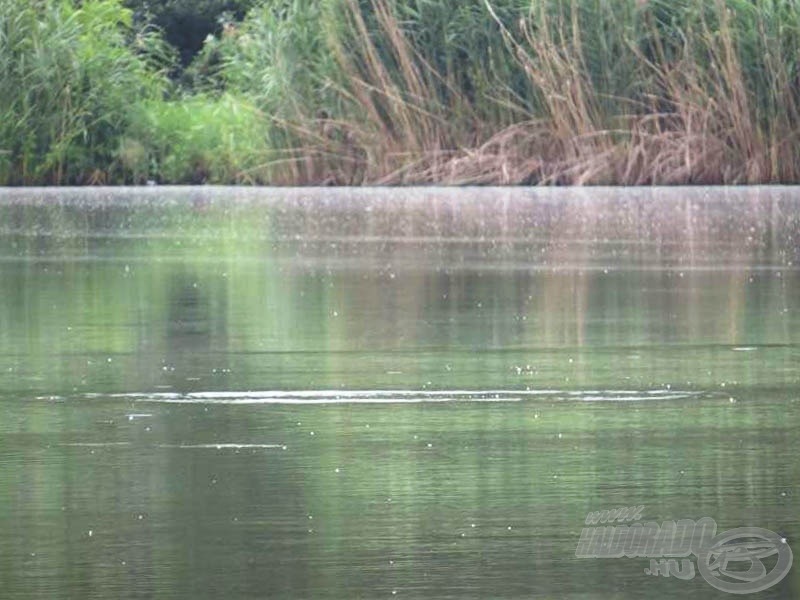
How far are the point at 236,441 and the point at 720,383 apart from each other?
2.24m

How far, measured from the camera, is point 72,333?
11125 millimetres

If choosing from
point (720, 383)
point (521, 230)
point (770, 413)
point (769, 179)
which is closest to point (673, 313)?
point (720, 383)

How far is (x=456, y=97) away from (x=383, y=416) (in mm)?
20988

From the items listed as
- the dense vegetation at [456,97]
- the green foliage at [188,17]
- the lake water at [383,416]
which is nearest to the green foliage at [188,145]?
the dense vegetation at [456,97]

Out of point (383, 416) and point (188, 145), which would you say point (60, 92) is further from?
point (383, 416)

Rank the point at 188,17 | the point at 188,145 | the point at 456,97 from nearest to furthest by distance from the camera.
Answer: the point at 456,97 → the point at 188,145 → the point at 188,17

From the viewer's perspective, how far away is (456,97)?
28812 millimetres

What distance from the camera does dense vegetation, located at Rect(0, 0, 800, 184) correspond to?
27.7 m

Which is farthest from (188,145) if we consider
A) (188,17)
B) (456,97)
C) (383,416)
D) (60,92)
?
(383,416)

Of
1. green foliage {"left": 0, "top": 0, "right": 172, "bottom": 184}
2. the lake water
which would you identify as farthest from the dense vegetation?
the lake water

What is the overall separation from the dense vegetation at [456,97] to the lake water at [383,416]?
10513 millimetres

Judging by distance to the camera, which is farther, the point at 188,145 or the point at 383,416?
the point at 188,145

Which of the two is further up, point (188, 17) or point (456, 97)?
point (188, 17)

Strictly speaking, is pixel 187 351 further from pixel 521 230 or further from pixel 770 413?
pixel 521 230
